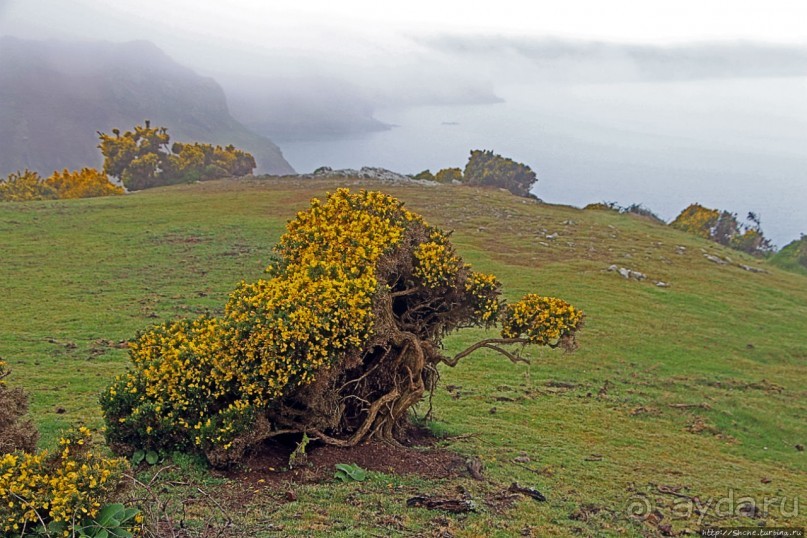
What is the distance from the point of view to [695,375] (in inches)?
834

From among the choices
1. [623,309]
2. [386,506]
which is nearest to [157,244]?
[623,309]

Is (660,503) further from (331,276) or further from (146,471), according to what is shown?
(146,471)

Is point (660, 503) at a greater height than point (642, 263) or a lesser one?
lesser

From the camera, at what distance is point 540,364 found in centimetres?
2092

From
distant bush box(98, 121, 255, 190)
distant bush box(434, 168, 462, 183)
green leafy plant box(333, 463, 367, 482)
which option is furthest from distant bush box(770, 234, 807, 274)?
distant bush box(98, 121, 255, 190)

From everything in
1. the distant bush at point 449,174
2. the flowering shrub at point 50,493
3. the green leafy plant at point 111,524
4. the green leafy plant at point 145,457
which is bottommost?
the green leafy plant at point 145,457

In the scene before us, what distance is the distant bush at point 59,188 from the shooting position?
60.8 meters

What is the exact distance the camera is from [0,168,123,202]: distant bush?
200ft

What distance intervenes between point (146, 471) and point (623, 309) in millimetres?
23739

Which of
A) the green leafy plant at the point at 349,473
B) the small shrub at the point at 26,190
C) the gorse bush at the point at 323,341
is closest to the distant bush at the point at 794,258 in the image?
the gorse bush at the point at 323,341

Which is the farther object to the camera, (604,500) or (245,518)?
(604,500)

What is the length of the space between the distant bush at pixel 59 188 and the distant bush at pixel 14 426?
59.8 metres

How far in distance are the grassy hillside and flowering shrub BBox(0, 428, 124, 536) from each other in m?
1.78

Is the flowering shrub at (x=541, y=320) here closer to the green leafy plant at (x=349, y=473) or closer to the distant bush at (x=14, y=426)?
the green leafy plant at (x=349, y=473)
